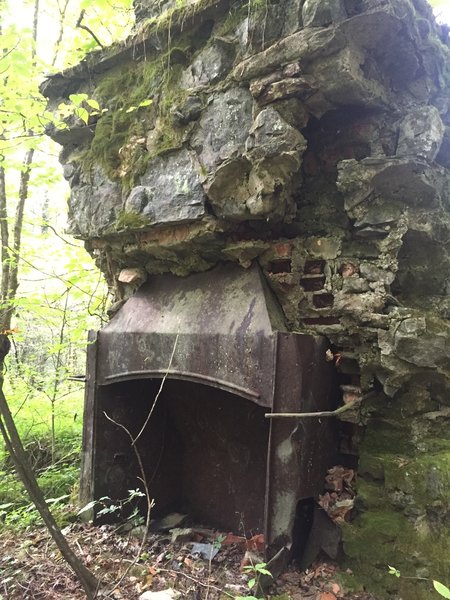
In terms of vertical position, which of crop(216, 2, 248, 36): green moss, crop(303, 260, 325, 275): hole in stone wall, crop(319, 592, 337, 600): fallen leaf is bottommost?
crop(319, 592, 337, 600): fallen leaf

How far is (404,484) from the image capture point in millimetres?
2312

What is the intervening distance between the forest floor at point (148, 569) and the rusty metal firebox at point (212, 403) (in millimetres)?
233

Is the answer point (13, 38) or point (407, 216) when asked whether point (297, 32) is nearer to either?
point (407, 216)

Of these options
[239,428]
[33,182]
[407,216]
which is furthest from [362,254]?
[33,182]

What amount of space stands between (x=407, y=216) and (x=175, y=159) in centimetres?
146

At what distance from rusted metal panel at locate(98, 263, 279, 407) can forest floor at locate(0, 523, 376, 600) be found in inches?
37.9

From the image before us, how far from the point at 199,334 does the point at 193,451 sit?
52.2 inches

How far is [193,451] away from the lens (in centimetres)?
351

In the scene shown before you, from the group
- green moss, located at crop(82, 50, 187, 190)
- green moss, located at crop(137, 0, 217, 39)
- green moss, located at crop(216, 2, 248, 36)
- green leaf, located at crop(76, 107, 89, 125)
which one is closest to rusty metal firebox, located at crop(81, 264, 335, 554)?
green moss, located at crop(82, 50, 187, 190)

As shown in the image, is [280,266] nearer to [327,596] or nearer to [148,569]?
[327,596]

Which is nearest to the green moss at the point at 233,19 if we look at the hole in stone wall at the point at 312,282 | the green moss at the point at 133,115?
the green moss at the point at 133,115

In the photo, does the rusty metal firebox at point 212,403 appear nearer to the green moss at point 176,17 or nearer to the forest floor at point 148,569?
the forest floor at point 148,569

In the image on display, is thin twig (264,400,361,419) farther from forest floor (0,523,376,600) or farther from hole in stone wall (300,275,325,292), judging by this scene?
forest floor (0,523,376,600)

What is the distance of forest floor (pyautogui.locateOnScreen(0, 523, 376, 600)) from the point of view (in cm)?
227
